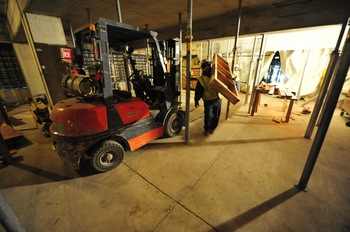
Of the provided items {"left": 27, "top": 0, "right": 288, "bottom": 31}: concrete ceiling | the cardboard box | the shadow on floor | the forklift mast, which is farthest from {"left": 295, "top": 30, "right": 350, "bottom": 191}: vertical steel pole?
{"left": 27, "top": 0, "right": 288, "bottom": 31}: concrete ceiling

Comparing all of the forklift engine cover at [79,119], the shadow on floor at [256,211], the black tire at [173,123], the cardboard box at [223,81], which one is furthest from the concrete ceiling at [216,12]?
the shadow on floor at [256,211]

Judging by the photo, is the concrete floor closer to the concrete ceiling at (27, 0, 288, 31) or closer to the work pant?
the work pant

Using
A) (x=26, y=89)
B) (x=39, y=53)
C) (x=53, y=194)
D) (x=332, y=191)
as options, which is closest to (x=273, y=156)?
(x=332, y=191)

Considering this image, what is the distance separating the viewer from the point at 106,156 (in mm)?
2686

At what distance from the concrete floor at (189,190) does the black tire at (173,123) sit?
331 mm

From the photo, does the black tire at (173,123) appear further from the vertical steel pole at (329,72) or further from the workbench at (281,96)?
the vertical steel pole at (329,72)

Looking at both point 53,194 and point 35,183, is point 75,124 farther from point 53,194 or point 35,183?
point 35,183

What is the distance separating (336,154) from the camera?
3168 millimetres

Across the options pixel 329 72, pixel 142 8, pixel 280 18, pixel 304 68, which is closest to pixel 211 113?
pixel 329 72

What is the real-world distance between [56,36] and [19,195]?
4223 millimetres

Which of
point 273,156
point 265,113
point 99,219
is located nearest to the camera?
point 99,219

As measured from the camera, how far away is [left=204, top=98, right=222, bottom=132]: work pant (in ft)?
12.6

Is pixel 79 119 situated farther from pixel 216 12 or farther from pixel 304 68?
pixel 304 68

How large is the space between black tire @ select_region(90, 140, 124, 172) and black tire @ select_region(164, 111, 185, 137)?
1.30m
